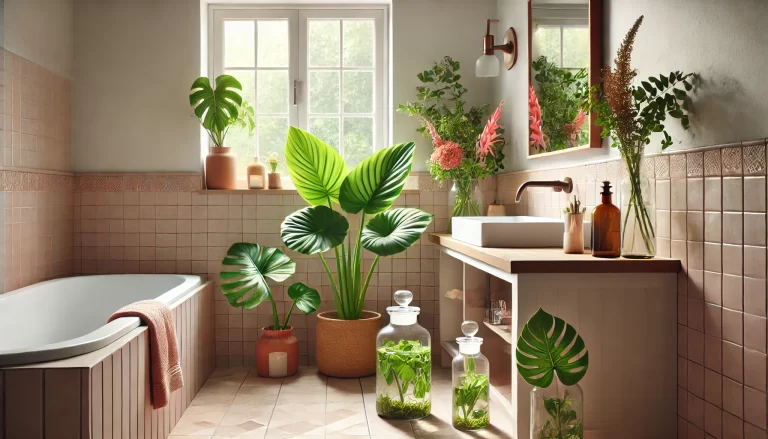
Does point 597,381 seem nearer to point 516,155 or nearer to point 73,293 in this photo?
point 516,155

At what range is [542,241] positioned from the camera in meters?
2.65

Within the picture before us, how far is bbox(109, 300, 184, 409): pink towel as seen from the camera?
2447 millimetres

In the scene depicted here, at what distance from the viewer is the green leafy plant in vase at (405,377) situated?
2.81m

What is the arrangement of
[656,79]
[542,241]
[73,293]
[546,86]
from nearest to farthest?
[656,79] → [542,241] → [546,86] → [73,293]

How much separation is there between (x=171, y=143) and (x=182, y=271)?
0.76 meters

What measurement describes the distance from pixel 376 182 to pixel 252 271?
0.83m

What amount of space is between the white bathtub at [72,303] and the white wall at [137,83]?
71 cm

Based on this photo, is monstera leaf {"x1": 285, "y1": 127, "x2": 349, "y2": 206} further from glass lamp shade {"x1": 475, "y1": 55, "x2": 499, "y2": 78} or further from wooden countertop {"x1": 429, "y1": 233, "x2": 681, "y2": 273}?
wooden countertop {"x1": 429, "y1": 233, "x2": 681, "y2": 273}

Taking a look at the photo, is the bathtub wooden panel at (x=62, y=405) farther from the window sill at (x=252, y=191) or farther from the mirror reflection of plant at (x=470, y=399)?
the window sill at (x=252, y=191)

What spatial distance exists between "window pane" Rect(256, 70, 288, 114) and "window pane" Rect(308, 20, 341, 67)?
211mm

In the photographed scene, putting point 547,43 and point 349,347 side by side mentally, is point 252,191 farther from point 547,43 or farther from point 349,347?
point 547,43

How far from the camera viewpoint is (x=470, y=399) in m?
2.73

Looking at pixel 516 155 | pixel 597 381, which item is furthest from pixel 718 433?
pixel 516 155

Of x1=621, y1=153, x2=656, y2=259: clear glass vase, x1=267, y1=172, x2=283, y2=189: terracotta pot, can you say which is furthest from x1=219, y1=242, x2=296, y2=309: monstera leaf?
x1=621, y1=153, x2=656, y2=259: clear glass vase
